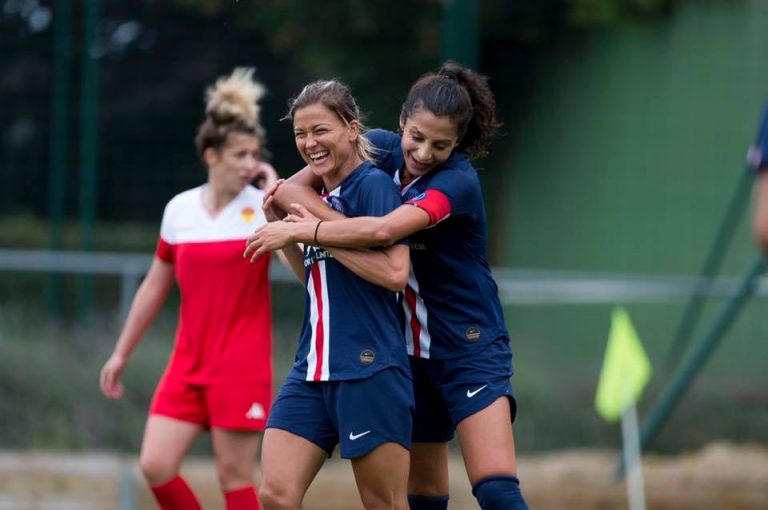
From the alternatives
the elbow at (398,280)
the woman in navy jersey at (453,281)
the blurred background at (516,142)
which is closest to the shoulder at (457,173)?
the woman in navy jersey at (453,281)

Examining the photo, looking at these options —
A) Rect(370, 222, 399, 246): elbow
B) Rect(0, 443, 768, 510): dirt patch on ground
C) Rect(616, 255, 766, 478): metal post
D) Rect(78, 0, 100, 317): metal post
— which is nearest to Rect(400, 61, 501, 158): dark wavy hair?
Rect(370, 222, 399, 246): elbow

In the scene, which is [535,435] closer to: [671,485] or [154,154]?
[671,485]

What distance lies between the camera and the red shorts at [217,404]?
5.96 metres

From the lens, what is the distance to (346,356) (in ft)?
15.3

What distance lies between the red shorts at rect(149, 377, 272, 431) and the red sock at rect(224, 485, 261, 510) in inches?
9.7

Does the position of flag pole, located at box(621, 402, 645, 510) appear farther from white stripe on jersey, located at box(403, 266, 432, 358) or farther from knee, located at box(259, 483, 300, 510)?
knee, located at box(259, 483, 300, 510)

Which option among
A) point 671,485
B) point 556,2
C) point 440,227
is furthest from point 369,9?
point 440,227

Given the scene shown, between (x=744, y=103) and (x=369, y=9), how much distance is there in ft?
8.56

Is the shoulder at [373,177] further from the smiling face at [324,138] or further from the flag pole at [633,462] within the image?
the flag pole at [633,462]

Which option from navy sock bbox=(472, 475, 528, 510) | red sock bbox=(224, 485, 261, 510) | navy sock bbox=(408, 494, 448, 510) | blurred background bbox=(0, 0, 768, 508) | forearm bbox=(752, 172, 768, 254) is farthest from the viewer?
blurred background bbox=(0, 0, 768, 508)

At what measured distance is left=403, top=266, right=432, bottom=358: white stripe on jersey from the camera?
5000 mm

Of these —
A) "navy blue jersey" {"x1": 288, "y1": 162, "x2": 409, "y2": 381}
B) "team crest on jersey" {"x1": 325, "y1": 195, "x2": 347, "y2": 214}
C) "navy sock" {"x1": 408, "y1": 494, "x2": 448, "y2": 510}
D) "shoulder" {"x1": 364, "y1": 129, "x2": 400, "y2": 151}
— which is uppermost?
"shoulder" {"x1": 364, "y1": 129, "x2": 400, "y2": 151}

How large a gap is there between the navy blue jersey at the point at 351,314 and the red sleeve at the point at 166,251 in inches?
59.3

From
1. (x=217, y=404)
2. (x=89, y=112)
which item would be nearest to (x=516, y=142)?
(x=89, y=112)
